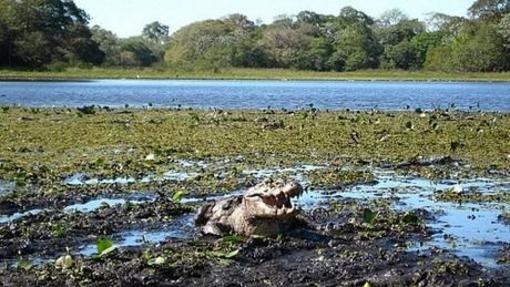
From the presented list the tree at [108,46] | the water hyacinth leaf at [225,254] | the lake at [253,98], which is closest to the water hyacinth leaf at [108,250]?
the water hyacinth leaf at [225,254]

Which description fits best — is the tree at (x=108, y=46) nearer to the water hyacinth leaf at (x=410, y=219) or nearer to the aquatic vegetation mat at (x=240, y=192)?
the aquatic vegetation mat at (x=240, y=192)

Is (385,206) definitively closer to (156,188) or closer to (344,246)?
(344,246)

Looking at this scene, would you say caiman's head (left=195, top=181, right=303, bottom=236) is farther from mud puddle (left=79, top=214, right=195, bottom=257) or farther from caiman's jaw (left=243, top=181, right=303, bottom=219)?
mud puddle (left=79, top=214, right=195, bottom=257)

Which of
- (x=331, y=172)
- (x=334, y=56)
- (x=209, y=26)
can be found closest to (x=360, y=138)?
(x=331, y=172)

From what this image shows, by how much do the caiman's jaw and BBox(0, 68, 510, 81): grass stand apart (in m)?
89.4

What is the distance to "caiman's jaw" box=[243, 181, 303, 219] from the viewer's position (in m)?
9.42

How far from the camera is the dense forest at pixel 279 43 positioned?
106 m

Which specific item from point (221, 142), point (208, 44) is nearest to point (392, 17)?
point (208, 44)

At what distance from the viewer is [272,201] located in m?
9.59

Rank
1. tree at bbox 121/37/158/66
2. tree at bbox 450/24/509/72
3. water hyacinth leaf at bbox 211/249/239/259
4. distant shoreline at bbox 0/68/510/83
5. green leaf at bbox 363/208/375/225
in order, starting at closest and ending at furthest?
water hyacinth leaf at bbox 211/249/239/259 < green leaf at bbox 363/208/375/225 < distant shoreline at bbox 0/68/510/83 < tree at bbox 450/24/509/72 < tree at bbox 121/37/158/66

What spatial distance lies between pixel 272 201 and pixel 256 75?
105 metres

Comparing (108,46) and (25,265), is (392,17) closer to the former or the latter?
(108,46)

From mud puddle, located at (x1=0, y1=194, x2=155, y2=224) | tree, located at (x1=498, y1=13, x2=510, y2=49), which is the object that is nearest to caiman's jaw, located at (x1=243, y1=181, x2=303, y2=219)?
mud puddle, located at (x1=0, y1=194, x2=155, y2=224)

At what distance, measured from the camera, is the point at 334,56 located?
128250 mm
